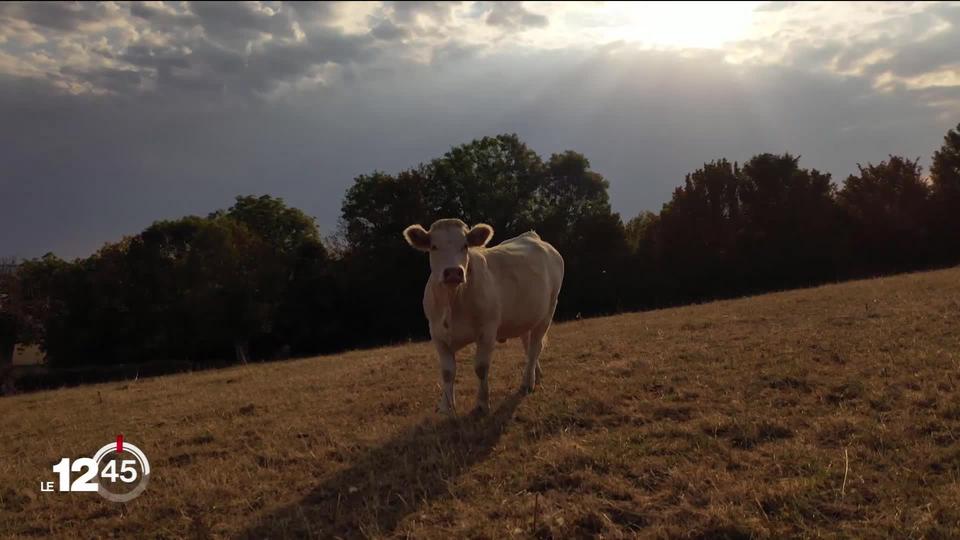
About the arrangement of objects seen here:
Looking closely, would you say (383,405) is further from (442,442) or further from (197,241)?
(197,241)

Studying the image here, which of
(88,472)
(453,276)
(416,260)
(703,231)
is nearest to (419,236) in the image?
(453,276)

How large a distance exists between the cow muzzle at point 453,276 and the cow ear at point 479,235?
3.08ft

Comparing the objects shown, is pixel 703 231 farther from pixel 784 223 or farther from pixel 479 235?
pixel 479 235

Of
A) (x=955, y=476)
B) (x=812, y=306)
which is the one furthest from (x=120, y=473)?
(x=812, y=306)

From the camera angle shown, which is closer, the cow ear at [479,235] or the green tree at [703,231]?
the cow ear at [479,235]

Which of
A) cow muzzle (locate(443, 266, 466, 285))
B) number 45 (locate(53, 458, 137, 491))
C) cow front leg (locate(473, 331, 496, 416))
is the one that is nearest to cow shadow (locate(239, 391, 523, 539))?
cow front leg (locate(473, 331, 496, 416))

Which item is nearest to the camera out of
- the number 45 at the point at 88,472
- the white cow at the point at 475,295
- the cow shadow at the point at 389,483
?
the cow shadow at the point at 389,483

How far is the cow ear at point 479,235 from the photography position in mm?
7809

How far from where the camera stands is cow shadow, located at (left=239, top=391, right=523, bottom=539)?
502 cm

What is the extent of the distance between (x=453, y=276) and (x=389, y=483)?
2.16 metres

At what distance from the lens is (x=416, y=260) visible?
132 feet

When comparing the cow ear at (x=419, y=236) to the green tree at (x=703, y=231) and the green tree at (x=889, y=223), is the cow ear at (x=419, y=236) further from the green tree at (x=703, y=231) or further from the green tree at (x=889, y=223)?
the green tree at (x=889, y=223)

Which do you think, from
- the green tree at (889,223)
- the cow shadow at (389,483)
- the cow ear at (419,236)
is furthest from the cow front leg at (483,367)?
the green tree at (889,223)

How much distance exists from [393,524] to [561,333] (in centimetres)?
1277
